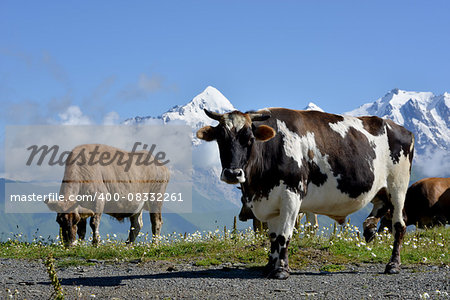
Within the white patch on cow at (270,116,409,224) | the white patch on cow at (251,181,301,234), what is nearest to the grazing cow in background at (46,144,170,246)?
the white patch on cow at (251,181,301,234)

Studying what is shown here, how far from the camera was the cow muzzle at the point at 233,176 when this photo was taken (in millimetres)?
9391

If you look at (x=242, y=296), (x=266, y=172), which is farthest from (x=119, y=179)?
(x=242, y=296)

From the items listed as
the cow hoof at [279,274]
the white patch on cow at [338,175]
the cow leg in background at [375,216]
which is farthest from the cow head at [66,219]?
the cow leg in background at [375,216]

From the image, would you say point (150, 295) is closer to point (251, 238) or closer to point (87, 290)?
point (87, 290)

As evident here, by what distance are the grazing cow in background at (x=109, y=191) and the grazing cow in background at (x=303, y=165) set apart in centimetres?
736

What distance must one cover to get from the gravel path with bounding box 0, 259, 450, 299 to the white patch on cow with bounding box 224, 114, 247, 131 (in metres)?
2.80

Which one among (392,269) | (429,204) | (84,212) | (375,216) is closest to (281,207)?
(392,269)

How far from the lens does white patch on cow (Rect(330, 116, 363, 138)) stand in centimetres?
1145

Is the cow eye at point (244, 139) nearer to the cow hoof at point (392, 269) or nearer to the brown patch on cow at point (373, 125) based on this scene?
the brown patch on cow at point (373, 125)

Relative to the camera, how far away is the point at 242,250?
1320 cm

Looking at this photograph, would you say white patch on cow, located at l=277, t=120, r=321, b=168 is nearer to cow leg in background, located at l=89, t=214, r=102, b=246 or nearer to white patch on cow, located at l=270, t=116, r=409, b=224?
white patch on cow, located at l=270, t=116, r=409, b=224

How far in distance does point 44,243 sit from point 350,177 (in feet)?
31.8

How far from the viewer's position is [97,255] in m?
13.9

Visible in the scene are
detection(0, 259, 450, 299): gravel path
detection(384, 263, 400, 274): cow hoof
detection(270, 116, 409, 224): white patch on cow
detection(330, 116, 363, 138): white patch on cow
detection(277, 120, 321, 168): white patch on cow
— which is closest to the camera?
detection(0, 259, 450, 299): gravel path
